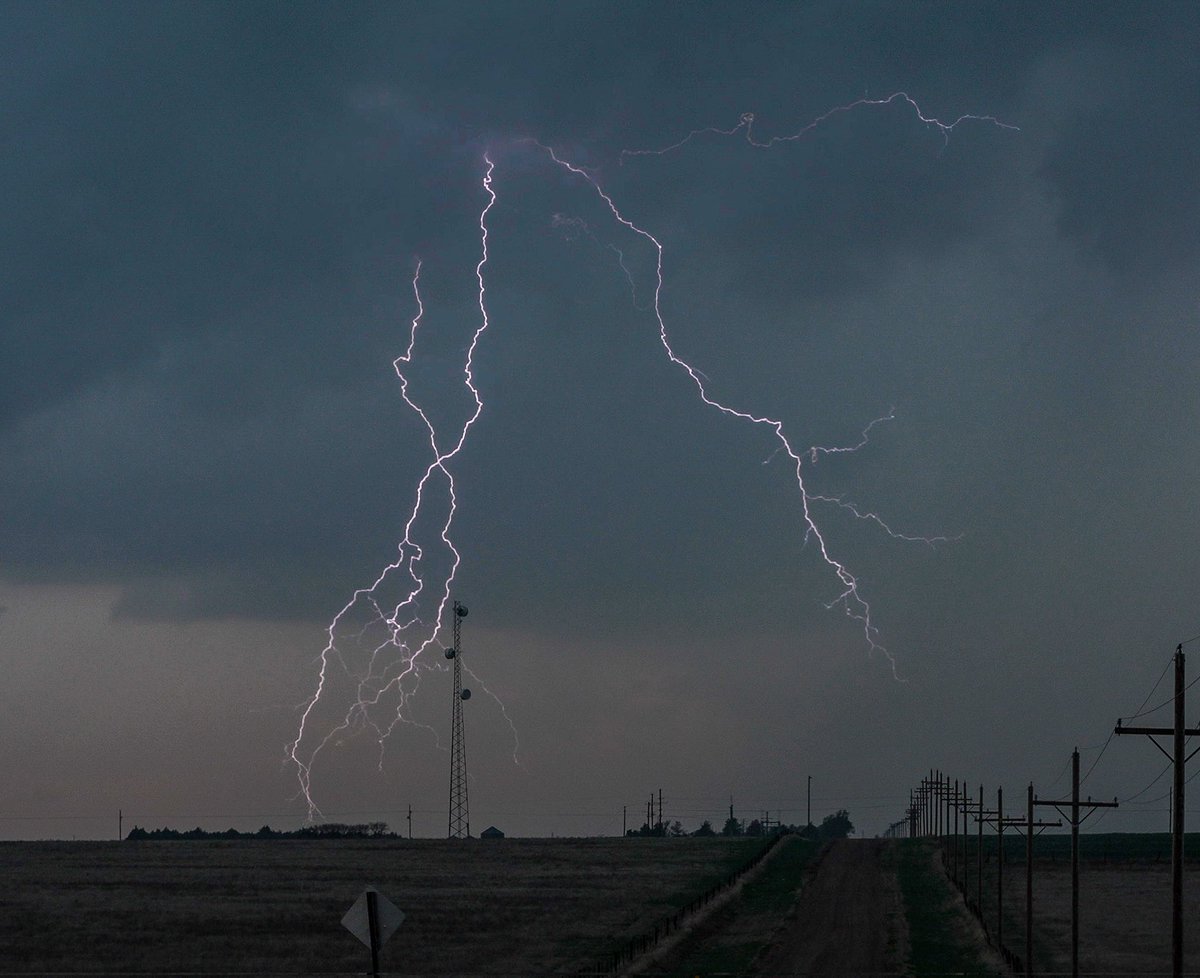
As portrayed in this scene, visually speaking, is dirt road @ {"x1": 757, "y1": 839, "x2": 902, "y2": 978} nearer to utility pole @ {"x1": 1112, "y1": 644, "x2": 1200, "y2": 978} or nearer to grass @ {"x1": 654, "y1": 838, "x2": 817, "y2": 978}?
grass @ {"x1": 654, "y1": 838, "x2": 817, "y2": 978}

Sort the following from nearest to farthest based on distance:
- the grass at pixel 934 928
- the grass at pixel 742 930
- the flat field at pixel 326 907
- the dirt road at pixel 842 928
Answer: the grass at pixel 742 930 → the dirt road at pixel 842 928 → the grass at pixel 934 928 → the flat field at pixel 326 907

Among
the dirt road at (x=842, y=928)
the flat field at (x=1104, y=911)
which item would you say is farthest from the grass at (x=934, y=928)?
the flat field at (x=1104, y=911)

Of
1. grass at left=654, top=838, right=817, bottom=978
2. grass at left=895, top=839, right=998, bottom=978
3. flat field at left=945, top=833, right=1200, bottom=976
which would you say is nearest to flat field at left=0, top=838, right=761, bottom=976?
grass at left=654, top=838, right=817, bottom=978

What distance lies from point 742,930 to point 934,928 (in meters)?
7.95

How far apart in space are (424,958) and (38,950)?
12791mm

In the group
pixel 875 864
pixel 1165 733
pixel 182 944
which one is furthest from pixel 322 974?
pixel 875 864

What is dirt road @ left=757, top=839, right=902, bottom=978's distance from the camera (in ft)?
143

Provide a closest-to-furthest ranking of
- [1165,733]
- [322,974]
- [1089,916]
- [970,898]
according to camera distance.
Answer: [1165,733]
[322,974]
[1089,916]
[970,898]

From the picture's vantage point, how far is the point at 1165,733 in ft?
95.2

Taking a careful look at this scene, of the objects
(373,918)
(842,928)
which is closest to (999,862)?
(842,928)

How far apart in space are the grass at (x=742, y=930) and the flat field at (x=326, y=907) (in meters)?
2.49

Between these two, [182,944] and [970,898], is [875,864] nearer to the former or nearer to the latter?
[970,898]

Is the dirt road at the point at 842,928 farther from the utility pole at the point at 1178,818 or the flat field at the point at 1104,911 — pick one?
the utility pole at the point at 1178,818

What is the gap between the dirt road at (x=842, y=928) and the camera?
43719mm
